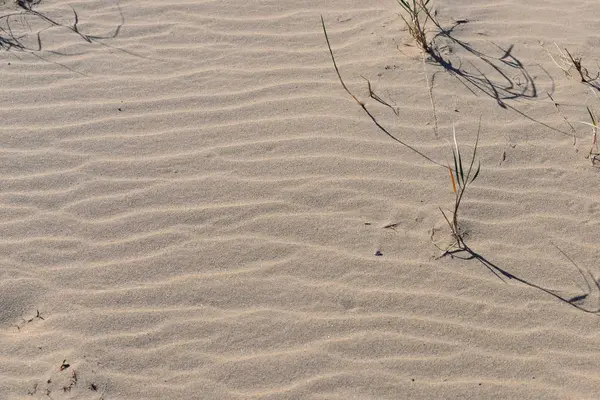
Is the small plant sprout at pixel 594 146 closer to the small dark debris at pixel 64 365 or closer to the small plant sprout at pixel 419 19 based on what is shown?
the small plant sprout at pixel 419 19

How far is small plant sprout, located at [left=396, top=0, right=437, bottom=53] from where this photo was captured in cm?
410

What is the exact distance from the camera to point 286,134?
3840 millimetres

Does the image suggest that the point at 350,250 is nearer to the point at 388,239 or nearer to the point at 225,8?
the point at 388,239

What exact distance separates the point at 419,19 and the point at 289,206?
1687mm

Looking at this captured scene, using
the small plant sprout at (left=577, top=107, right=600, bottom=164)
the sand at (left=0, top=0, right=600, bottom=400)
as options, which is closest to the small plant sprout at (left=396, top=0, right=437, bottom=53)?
the sand at (left=0, top=0, right=600, bottom=400)

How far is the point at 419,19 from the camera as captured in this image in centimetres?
442

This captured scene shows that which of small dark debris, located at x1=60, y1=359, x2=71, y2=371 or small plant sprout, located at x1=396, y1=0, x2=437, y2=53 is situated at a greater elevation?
small plant sprout, located at x1=396, y1=0, x2=437, y2=53

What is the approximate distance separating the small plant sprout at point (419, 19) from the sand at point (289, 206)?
0.29 feet

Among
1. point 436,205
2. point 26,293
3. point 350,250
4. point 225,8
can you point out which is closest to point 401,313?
point 350,250

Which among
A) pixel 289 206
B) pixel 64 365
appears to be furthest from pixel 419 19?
pixel 64 365

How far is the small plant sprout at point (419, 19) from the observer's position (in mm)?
4098

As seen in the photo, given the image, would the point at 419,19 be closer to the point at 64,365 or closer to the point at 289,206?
the point at 289,206

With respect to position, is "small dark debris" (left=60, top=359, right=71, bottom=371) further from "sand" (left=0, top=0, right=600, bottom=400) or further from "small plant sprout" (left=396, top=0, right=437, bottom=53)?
"small plant sprout" (left=396, top=0, right=437, bottom=53)

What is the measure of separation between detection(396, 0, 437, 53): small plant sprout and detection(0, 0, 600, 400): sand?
9 centimetres
